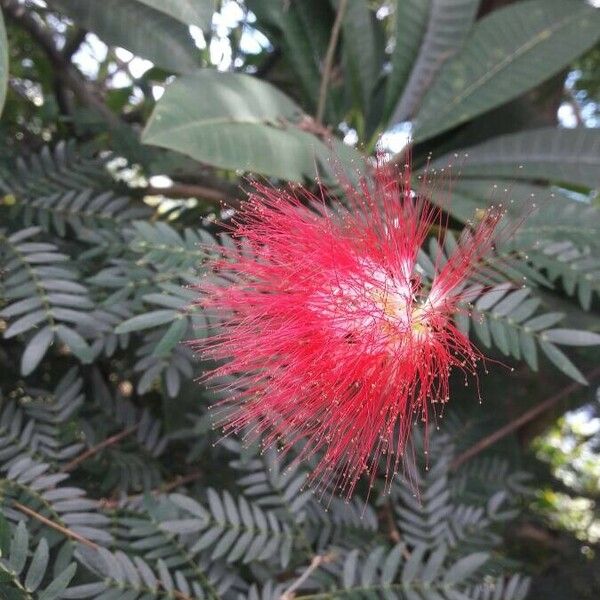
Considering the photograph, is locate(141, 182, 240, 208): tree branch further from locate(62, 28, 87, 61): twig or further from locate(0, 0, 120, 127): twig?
locate(62, 28, 87, 61): twig

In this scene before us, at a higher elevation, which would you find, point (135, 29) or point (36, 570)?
point (135, 29)

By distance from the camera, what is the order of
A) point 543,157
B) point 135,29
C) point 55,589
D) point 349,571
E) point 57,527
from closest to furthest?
point 55,589 < point 57,527 < point 349,571 < point 135,29 < point 543,157

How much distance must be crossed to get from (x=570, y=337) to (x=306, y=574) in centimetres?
54

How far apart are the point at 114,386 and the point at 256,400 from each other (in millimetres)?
693

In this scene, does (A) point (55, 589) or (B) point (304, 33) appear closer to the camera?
(A) point (55, 589)

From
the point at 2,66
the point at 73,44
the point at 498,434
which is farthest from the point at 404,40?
the point at 2,66

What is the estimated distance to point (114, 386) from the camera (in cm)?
156

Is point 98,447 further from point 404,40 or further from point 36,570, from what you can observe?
point 404,40

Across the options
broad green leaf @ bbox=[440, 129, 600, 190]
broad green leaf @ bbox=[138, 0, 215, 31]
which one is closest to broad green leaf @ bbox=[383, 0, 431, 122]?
broad green leaf @ bbox=[440, 129, 600, 190]

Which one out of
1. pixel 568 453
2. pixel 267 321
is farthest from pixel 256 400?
pixel 568 453

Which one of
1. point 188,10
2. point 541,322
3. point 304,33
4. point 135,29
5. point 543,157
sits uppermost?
point 304,33

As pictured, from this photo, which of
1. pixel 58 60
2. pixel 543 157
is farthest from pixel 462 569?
pixel 58 60

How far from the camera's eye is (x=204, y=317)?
3.57 ft

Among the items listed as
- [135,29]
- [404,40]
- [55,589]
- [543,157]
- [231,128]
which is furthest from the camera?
[404,40]
